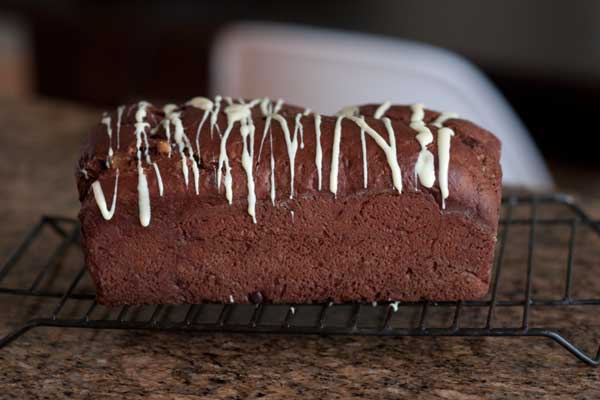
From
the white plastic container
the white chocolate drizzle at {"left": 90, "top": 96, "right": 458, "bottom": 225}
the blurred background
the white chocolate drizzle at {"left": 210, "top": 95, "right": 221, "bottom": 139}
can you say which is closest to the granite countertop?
the white chocolate drizzle at {"left": 90, "top": 96, "right": 458, "bottom": 225}

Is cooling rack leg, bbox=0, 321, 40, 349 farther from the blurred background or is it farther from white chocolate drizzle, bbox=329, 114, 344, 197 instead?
the blurred background

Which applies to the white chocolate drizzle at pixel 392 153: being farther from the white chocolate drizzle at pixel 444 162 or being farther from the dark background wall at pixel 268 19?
the dark background wall at pixel 268 19

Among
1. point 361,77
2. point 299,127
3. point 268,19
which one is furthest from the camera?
point 268,19

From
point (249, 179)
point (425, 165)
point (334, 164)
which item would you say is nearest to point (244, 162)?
point (249, 179)

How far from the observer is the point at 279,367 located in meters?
1.36

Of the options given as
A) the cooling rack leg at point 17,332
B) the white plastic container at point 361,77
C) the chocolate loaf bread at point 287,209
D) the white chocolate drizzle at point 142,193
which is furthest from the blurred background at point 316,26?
the cooling rack leg at point 17,332

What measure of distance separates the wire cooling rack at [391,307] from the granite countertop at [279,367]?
3cm

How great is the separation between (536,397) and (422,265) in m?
0.28

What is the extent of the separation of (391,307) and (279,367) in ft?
0.73

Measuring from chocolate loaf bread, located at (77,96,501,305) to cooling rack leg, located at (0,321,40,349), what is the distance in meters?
0.14

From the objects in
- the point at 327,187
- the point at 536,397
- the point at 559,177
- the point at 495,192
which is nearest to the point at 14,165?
the point at 327,187

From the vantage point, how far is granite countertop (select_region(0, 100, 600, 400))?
1.30 metres

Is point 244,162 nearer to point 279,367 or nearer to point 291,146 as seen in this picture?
point 291,146

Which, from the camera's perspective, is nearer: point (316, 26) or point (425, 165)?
point (425, 165)
